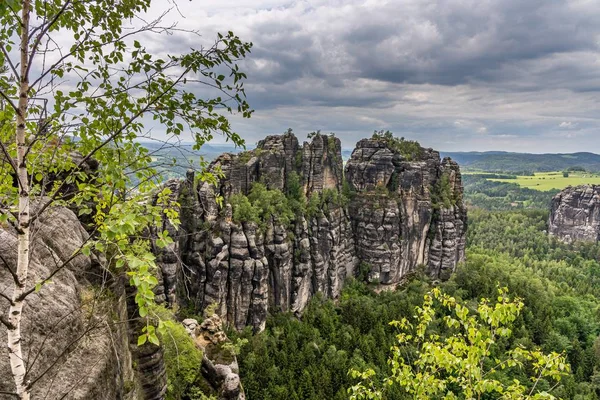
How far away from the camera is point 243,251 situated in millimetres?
40406

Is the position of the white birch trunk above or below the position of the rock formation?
above

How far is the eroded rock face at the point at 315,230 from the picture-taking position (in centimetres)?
3953

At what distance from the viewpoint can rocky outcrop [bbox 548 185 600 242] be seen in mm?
111625

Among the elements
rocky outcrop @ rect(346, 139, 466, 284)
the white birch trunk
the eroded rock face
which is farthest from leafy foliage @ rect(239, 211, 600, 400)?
the white birch trunk

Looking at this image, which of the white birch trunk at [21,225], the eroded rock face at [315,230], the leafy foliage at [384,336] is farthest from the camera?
the eroded rock face at [315,230]

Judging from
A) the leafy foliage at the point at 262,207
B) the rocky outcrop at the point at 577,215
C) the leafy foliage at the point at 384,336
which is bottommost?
the leafy foliage at the point at 384,336

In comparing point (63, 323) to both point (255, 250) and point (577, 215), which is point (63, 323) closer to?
point (255, 250)

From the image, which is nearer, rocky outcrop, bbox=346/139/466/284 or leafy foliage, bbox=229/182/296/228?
leafy foliage, bbox=229/182/296/228

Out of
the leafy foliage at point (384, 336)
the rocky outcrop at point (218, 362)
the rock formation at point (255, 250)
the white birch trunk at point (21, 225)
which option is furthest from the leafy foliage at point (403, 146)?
the white birch trunk at point (21, 225)

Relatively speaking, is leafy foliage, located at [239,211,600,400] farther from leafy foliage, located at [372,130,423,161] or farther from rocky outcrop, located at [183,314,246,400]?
leafy foliage, located at [372,130,423,161]

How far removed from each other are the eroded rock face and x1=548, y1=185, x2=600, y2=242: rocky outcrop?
77.1 metres

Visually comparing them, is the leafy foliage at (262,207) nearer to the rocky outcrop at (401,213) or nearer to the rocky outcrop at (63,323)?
the rocky outcrop at (401,213)

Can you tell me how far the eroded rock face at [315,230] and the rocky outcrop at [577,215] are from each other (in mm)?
77091

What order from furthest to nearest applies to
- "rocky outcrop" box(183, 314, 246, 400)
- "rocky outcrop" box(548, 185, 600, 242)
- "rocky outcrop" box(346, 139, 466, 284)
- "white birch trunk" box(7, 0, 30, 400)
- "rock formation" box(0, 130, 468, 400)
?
1. "rocky outcrop" box(548, 185, 600, 242)
2. "rocky outcrop" box(346, 139, 466, 284)
3. "rocky outcrop" box(183, 314, 246, 400)
4. "rock formation" box(0, 130, 468, 400)
5. "white birch trunk" box(7, 0, 30, 400)
